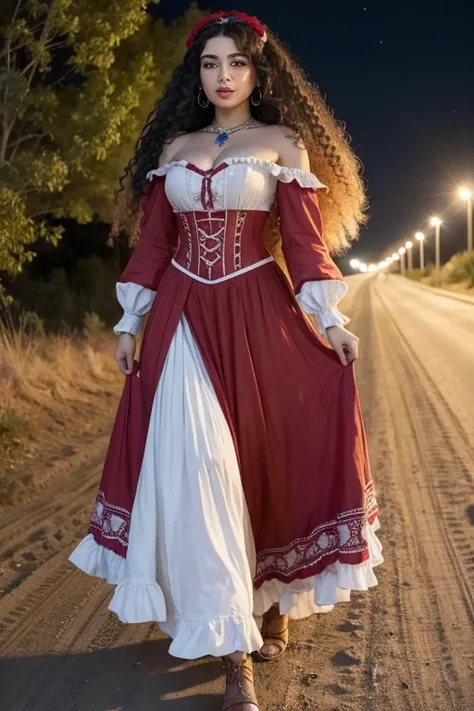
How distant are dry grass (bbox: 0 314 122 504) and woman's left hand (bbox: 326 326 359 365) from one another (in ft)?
8.65

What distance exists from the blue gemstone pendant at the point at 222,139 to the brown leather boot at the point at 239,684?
1652 millimetres

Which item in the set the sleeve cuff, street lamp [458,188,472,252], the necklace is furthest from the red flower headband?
street lamp [458,188,472,252]

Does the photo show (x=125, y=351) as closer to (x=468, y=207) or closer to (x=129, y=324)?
(x=129, y=324)

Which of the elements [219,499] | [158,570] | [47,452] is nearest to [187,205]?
[219,499]

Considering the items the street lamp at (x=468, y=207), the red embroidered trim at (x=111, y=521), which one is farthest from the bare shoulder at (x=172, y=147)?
the street lamp at (x=468, y=207)

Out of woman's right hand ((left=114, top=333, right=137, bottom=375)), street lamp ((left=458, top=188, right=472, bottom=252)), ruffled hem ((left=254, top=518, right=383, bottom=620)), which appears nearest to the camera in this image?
ruffled hem ((left=254, top=518, right=383, bottom=620))

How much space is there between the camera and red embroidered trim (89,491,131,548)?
2.68m

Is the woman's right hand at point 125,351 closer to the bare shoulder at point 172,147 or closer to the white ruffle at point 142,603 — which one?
the bare shoulder at point 172,147

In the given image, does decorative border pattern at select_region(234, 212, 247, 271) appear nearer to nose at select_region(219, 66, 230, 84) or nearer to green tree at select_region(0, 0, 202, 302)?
nose at select_region(219, 66, 230, 84)

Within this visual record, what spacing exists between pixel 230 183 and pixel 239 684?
154 centimetres

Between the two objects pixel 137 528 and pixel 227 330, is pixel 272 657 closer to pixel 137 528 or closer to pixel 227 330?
pixel 137 528

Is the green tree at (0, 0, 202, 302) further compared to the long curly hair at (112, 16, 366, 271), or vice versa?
the green tree at (0, 0, 202, 302)

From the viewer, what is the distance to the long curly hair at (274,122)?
2824 millimetres

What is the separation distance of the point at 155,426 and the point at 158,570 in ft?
1.43
